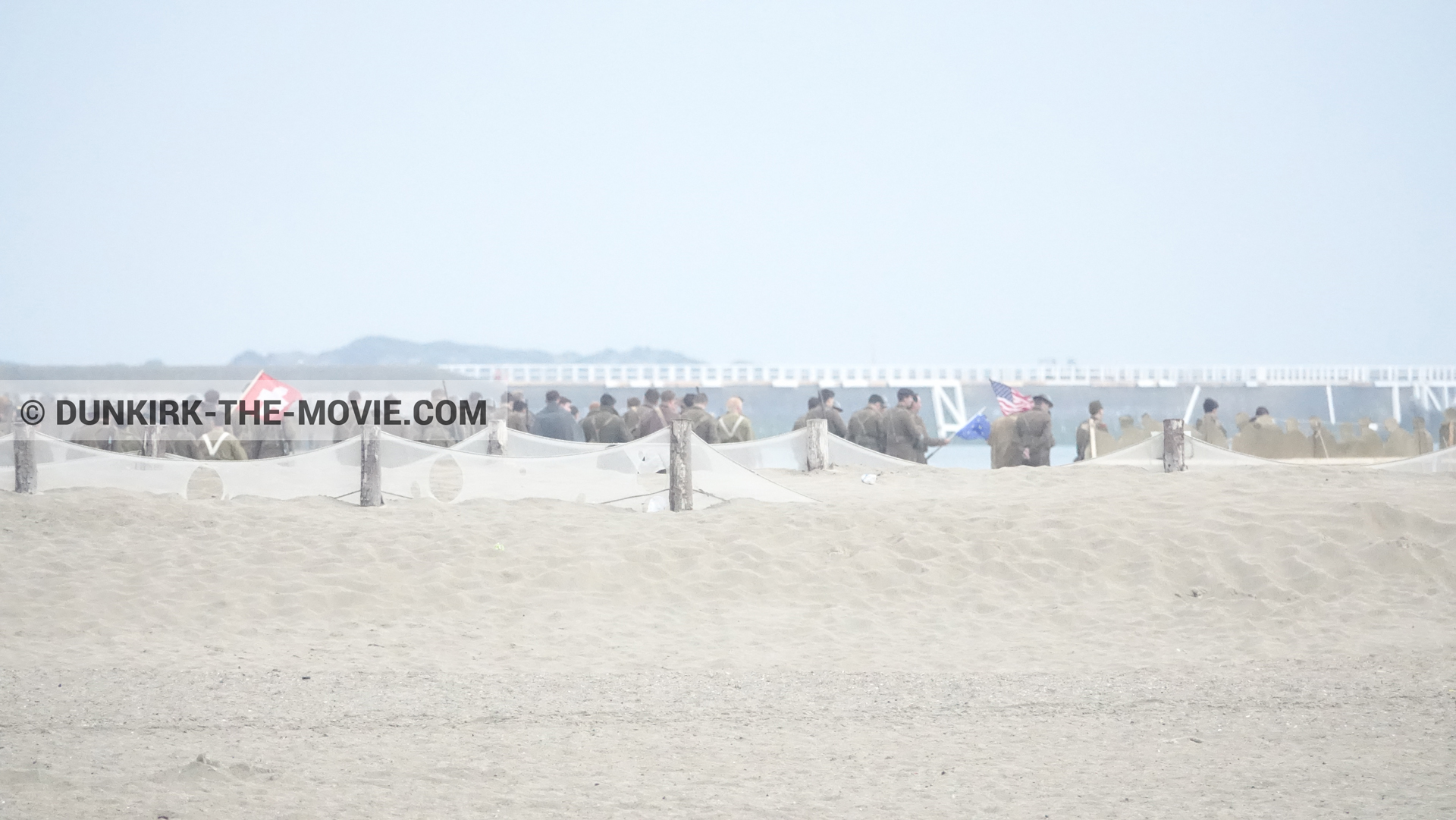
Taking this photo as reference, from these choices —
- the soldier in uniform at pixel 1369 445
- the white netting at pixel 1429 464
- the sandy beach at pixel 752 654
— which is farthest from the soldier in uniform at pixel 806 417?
the soldier in uniform at pixel 1369 445

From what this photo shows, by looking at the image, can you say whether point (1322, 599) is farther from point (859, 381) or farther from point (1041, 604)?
point (859, 381)

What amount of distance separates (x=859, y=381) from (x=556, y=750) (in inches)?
2110

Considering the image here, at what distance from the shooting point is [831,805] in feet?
13.8

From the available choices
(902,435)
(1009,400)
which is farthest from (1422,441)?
(902,435)

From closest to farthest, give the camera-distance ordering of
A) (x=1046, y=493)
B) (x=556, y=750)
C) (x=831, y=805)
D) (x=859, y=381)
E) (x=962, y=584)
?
(x=831, y=805)
(x=556, y=750)
(x=962, y=584)
(x=1046, y=493)
(x=859, y=381)

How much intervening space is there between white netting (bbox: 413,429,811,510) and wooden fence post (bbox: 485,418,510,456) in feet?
2.19

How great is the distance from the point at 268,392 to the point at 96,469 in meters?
2.56

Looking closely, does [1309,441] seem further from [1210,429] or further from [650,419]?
[650,419]

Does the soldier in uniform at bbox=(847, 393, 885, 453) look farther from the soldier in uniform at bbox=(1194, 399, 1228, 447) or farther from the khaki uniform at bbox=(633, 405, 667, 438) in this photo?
the soldier in uniform at bbox=(1194, 399, 1228, 447)

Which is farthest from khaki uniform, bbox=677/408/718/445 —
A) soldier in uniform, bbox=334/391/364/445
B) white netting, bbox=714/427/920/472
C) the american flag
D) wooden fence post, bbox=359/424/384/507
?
the american flag

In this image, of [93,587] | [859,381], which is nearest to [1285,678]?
[93,587]

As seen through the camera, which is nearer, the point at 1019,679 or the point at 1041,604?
the point at 1019,679

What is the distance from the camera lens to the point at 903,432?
13.8 metres

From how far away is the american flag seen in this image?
16.8m
